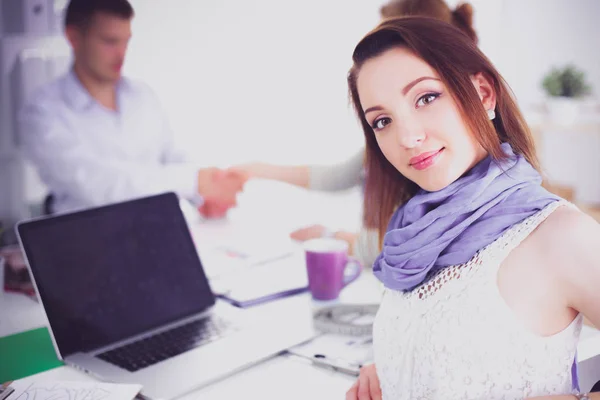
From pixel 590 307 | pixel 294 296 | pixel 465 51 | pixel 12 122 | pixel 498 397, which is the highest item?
pixel 465 51

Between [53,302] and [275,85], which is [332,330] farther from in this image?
[275,85]

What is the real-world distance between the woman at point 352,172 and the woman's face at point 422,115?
45 centimetres

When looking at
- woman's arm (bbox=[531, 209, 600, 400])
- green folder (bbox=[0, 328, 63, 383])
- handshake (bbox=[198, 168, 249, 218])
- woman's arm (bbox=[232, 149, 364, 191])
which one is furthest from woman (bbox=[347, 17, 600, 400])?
woman's arm (bbox=[232, 149, 364, 191])

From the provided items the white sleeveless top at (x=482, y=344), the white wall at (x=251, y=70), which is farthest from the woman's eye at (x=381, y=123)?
the white wall at (x=251, y=70)

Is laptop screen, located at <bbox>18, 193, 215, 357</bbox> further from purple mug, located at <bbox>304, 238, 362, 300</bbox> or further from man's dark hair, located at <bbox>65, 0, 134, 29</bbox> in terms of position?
man's dark hair, located at <bbox>65, 0, 134, 29</bbox>

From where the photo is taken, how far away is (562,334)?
79 cm

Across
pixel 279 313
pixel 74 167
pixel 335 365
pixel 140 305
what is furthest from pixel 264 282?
pixel 74 167

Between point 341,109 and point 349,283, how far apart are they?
38.7 inches

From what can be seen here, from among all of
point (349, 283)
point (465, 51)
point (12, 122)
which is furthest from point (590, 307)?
point (12, 122)

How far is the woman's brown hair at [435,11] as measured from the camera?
5.39 feet

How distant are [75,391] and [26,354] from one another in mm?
186

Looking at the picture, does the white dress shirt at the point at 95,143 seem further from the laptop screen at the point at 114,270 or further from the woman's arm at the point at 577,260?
the woman's arm at the point at 577,260

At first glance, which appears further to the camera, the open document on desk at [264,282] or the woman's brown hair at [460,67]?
the open document on desk at [264,282]

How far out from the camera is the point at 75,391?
94 cm
